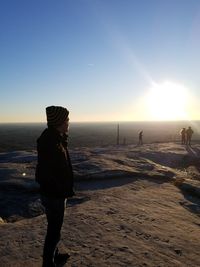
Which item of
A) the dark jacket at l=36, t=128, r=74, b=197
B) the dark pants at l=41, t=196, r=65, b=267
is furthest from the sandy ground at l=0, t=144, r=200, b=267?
the dark jacket at l=36, t=128, r=74, b=197

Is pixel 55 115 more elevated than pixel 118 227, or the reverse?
pixel 55 115

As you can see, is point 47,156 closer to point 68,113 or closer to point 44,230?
point 68,113

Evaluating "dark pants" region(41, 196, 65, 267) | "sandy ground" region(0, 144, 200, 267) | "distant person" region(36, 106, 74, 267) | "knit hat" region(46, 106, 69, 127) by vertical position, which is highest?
"knit hat" region(46, 106, 69, 127)

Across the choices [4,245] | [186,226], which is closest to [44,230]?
[4,245]

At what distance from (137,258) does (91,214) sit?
7.87ft

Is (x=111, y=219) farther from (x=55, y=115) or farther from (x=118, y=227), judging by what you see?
(x=55, y=115)

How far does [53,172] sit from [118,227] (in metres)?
2.88

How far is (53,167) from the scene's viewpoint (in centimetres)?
498

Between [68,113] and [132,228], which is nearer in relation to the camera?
[68,113]

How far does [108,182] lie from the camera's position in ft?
42.0

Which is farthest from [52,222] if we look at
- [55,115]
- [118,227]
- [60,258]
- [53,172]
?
[118,227]

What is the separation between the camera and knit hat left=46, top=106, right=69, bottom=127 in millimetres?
5137

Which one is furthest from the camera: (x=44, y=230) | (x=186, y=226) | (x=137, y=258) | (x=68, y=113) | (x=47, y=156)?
(x=186, y=226)

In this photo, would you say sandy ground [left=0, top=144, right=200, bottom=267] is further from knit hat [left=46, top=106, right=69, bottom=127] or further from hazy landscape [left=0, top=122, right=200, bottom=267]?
knit hat [left=46, top=106, right=69, bottom=127]
